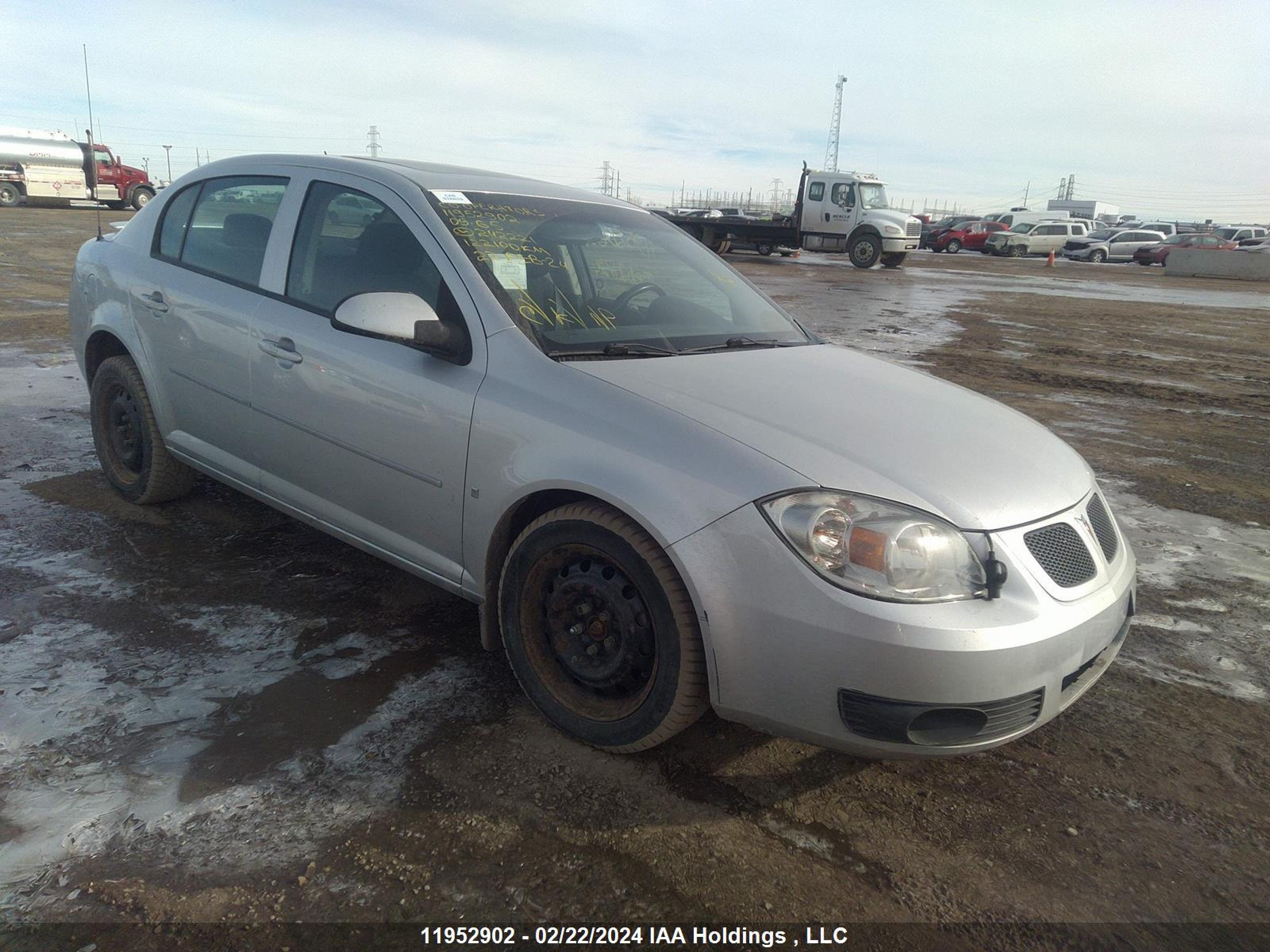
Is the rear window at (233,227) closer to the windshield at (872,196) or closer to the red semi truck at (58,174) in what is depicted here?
the windshield at (872,196)

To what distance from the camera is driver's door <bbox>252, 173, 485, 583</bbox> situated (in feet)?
9.44

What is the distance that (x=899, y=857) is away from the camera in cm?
228

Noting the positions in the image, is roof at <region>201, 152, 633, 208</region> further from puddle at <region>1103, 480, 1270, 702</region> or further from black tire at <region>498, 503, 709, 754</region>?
puddle at <region>1103, 480, 1270, 702</region>

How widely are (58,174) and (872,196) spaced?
32683 mm

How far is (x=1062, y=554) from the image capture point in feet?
7.93

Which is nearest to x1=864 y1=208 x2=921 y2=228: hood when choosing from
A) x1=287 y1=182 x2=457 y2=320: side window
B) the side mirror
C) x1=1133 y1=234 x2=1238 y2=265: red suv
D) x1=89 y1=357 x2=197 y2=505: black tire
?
x1=1133 y1=234 x2=1238 y2=265: red suv

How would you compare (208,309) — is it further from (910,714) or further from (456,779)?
(910,714)

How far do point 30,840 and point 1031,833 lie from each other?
248 cm

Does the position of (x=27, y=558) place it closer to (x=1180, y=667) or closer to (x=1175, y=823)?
(x=1175, y=823)

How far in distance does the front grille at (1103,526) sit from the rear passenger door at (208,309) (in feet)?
9.75

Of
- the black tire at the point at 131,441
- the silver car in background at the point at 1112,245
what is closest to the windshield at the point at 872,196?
the silver car in background at the point at 1112,245

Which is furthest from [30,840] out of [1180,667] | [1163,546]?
[1163,546]

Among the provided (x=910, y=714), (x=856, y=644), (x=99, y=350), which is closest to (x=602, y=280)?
(x=856, y=644)

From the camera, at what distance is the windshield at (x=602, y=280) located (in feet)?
9.75
